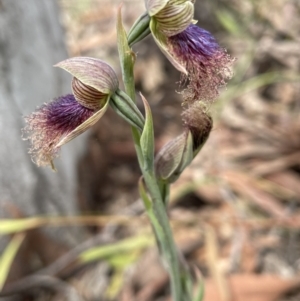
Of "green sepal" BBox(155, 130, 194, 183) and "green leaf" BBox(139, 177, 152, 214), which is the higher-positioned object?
"green sepal" BBox(155, 130, 194, 183)

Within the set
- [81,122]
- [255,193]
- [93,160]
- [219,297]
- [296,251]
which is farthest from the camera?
[93,160]

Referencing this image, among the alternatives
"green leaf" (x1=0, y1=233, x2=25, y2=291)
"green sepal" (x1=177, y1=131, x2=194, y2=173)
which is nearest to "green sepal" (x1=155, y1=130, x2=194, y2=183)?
"green sepal" (x1=177, y1=131, x2=194, y2=173)

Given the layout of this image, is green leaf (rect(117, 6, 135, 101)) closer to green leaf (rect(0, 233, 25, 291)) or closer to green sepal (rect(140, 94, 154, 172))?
green sepal (rect(140, 94, 154, 172))

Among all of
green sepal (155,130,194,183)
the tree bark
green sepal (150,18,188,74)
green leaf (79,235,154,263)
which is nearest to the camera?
green sepal (150,18,188,74)

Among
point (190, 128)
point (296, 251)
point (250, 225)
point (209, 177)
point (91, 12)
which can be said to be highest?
point (91, 12)

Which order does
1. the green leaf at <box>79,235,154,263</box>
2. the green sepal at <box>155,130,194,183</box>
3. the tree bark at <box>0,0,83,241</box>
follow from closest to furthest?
the green sepal at <box>155,130,194,183</box>
the tree bark at <box>0,0,83,241</box>
the green leaf at <box>79,235,154,263</box>

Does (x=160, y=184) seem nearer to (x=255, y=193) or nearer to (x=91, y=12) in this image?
(x=255, y=193)

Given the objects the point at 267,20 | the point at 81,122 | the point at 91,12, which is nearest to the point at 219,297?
the point at 81,122

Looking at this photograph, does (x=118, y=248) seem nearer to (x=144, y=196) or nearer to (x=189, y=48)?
(x=144, y=196)
